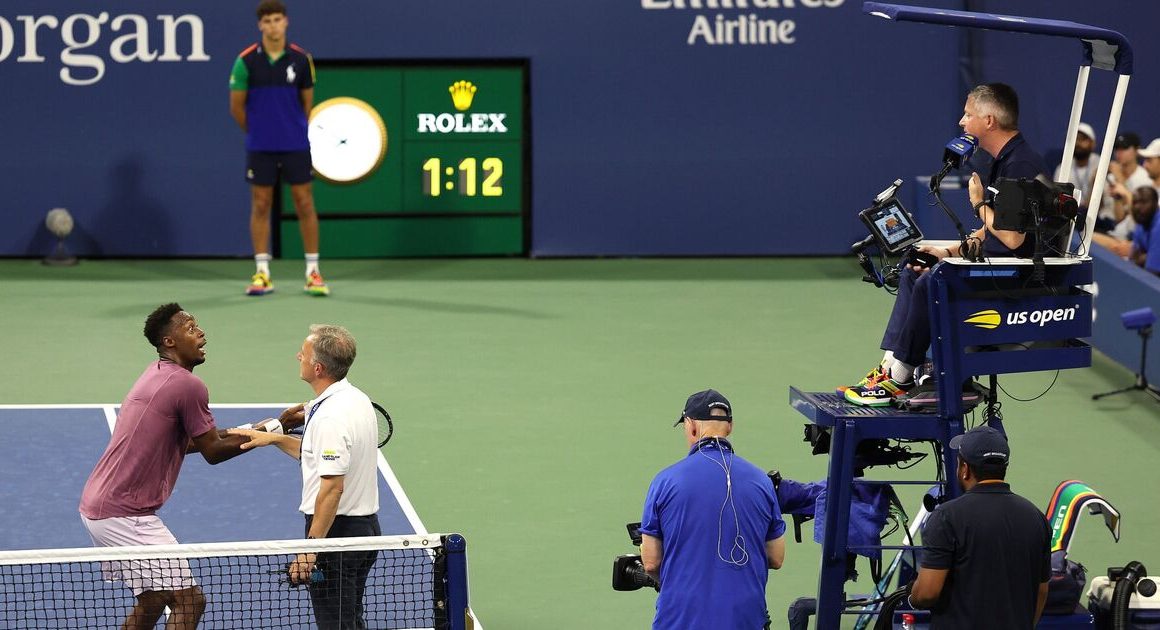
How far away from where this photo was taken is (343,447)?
A: 646 cm

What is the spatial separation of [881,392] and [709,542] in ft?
4.86

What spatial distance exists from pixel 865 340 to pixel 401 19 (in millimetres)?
6445

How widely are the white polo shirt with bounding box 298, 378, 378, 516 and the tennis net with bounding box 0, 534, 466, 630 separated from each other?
0.22 m

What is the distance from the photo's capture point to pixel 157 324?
22.2 ft

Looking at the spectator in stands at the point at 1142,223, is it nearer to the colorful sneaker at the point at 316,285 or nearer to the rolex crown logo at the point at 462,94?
the rolex crown logo at the point at 462,94

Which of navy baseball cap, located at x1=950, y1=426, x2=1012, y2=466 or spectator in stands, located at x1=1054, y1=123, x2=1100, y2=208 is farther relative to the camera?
spectator in stands, located at x1=1054, y1=123, x2=1100, y2=208

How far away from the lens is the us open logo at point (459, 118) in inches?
703

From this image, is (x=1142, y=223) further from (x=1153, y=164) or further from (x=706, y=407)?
(x=706, y=407)

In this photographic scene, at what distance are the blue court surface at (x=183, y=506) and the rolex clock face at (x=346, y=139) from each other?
6.68 meters

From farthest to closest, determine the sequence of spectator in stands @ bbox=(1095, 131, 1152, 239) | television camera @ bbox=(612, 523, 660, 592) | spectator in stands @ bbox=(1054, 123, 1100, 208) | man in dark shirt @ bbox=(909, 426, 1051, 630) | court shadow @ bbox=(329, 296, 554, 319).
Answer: spectator in stands @ bbox=(1054, 123, 1100, 208), spectator in stands @ bbox=(1095, 131, 1152, 239), court shadow @ bbox=(329, 296, 554, 319), television camera @ bbox=(612, 523, 660, 592), man in dark shirt @ bbox=(909, 426, 1051, 630)

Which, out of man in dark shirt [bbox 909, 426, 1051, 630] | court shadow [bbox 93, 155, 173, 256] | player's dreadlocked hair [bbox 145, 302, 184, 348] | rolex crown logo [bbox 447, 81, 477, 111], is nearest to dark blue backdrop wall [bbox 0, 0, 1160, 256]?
court shadow [bbox 93, 155, 173, 256]

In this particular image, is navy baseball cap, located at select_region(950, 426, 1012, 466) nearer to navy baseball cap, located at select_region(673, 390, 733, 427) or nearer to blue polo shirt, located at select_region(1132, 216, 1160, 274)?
navy baseball cap, located at select_region(673, 390, 733, 427)

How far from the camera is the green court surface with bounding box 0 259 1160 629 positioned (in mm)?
8852

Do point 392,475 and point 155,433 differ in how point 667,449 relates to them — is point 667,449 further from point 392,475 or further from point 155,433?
point 155,433
